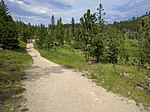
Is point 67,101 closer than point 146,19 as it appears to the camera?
Yes

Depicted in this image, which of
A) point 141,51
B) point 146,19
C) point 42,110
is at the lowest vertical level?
point 42,110

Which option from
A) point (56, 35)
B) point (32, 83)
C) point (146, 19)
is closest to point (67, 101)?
point (32, 83)

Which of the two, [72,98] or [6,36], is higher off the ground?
[6,36]

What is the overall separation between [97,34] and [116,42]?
332 inches

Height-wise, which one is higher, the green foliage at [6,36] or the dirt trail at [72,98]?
the green foliage at [6,36]

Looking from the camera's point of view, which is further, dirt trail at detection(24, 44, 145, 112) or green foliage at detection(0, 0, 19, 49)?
green foliage at detection(0, 0, 19, 49)

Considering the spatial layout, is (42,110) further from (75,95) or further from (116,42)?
(116,42)

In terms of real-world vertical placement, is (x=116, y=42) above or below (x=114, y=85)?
above

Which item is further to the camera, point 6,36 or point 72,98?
point 6,36

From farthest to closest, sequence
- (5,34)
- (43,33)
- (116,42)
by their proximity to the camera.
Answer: (43,33) < (5,34) < (116,42)

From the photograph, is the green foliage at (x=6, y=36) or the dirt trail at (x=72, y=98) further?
the green foliage at (x=6, y=36)

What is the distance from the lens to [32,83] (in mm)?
14211

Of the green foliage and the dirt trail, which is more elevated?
the green foliage

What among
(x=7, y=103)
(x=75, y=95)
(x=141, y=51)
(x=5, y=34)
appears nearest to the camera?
(x=7, y=103)
